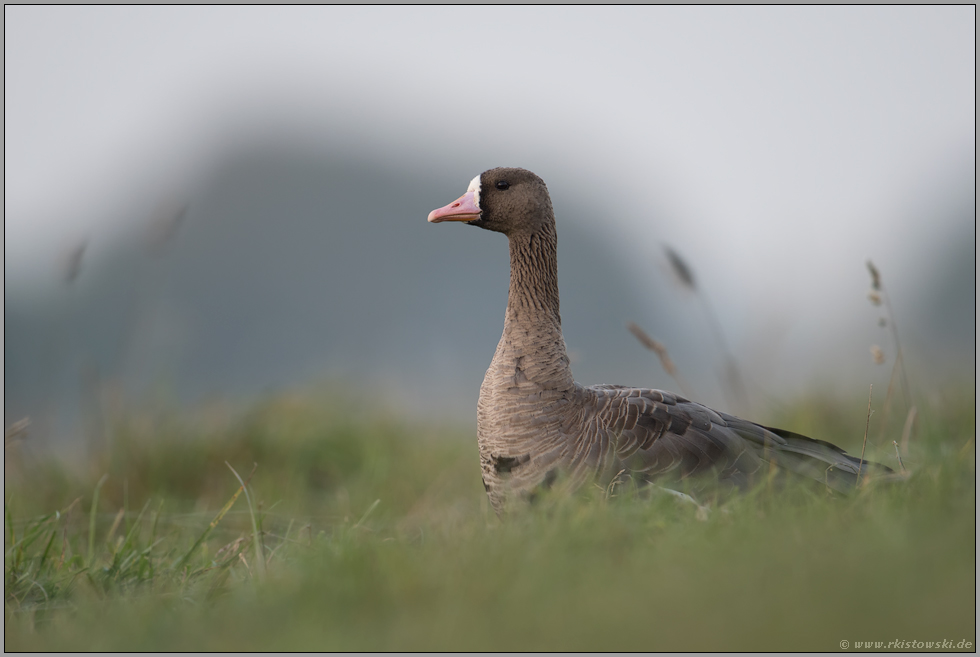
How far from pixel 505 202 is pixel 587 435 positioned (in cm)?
181

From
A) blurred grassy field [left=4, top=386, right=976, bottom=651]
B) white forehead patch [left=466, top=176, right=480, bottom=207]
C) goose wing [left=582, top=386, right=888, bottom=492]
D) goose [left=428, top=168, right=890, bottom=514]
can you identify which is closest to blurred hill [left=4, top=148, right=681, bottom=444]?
white forehead patch [left=466, top=176, right=480, bottom=207]

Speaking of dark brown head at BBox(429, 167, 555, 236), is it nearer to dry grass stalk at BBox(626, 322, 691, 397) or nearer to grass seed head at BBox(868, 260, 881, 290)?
dry grass stalk at BBox(626, 322, 691, 397)

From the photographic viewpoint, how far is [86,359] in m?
6.73

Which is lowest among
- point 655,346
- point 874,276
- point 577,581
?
point 577,581

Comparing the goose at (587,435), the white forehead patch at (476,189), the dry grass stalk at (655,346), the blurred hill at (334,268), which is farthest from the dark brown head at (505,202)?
the blurred hill at (334,268)

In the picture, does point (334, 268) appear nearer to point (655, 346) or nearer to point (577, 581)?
point (655, 346)

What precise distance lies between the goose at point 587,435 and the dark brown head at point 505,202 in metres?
0.23

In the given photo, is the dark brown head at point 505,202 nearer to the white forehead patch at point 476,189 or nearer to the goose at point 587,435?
the white forehead patch at point 476,189

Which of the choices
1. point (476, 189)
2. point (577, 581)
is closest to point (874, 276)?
point (476, 189)

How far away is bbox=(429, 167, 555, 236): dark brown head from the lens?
5184 mm

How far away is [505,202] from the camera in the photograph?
17.0ft

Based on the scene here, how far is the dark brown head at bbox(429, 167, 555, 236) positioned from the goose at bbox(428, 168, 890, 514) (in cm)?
23

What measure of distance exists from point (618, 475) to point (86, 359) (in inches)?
202

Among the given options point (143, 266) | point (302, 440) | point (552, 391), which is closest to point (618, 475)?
point (552, 391)
